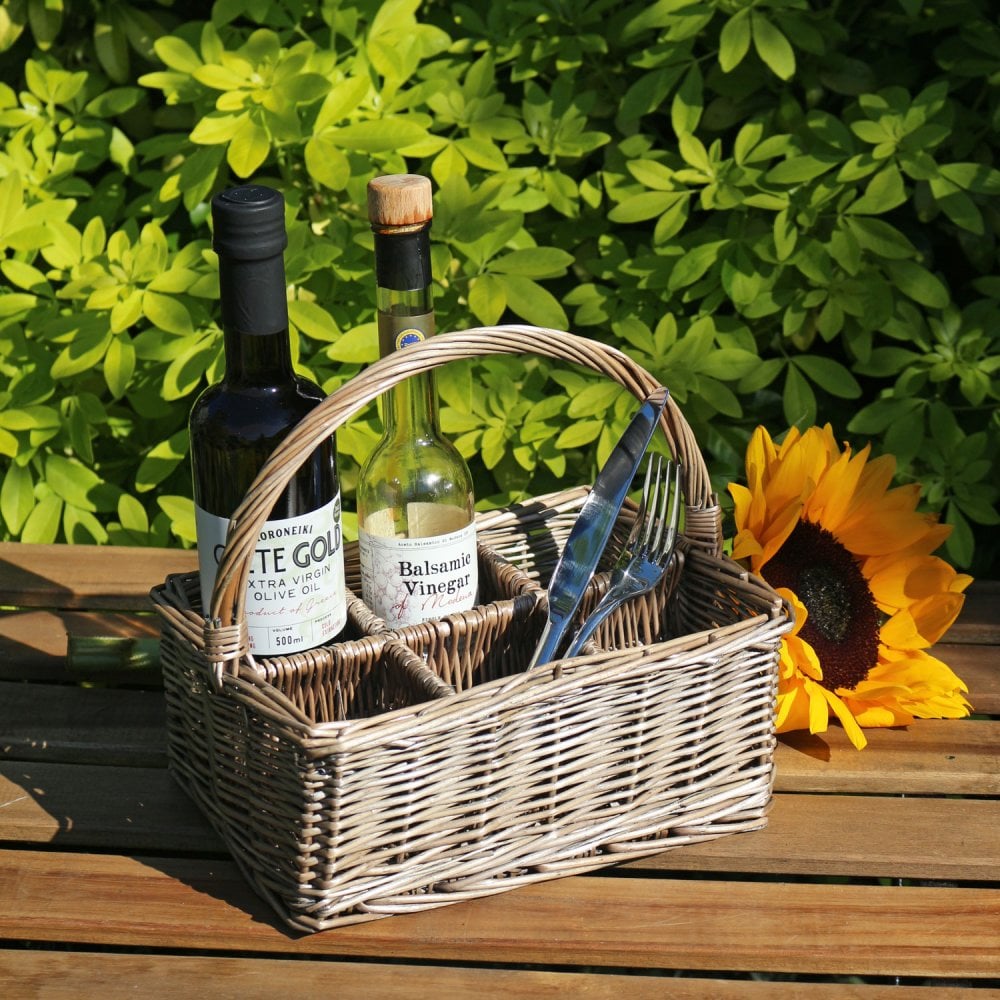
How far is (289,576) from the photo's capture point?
36.3 inches

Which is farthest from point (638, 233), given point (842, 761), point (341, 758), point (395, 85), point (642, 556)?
point (341, 758)

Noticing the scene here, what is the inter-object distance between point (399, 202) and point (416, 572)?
0.28 metres

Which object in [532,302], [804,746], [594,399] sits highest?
[532,302]

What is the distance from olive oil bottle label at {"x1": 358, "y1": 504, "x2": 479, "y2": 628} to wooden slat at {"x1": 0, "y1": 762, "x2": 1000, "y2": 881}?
0.22 meters

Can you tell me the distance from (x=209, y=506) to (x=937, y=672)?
2.03ft

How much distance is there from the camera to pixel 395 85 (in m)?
1.32

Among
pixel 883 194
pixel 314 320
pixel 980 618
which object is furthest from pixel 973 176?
pixel 314 320

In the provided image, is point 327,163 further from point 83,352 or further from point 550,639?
point 550,639

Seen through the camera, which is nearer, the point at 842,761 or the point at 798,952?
the point at 798,952

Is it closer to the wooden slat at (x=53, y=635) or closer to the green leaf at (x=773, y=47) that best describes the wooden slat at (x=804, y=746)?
the wooden slat at (x=53, y=635)

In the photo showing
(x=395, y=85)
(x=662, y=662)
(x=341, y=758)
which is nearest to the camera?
(x=341, y=758)

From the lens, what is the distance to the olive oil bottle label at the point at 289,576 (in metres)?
0.91

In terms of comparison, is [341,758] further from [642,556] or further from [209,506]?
[642,556]

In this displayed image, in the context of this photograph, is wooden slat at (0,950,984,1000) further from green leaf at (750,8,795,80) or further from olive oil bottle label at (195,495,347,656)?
green leaf at (750,8,795,80)
